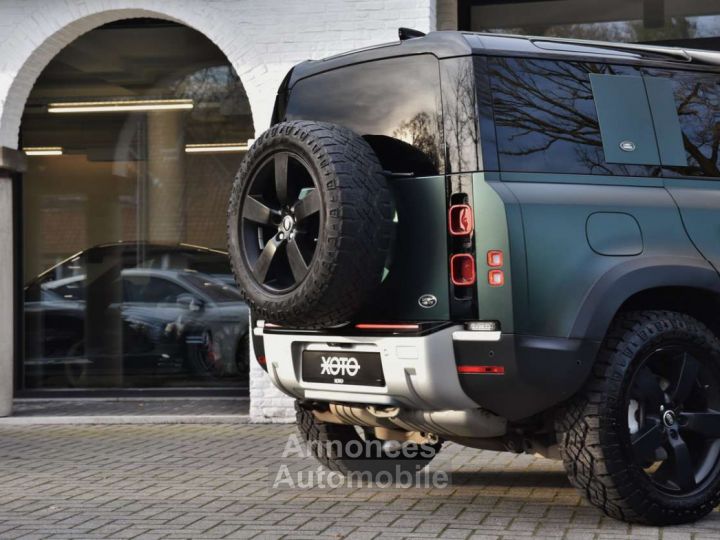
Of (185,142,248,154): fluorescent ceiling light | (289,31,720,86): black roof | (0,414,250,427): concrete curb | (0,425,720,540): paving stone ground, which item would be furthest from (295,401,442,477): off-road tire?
(185,142,248,154): fluorescent ceiling light

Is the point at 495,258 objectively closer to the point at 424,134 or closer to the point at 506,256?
the point at 506,256

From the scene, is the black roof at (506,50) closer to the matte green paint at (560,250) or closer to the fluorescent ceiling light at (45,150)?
the matte green paint at (560,250)

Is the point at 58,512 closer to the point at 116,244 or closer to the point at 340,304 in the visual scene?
the point at 340,304

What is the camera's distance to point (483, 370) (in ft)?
17.5

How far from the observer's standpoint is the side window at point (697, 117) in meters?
6.14

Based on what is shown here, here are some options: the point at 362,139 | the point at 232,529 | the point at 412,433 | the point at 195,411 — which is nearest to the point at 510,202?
the point at 362,139

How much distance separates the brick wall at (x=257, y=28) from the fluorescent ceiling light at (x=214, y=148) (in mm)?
1317

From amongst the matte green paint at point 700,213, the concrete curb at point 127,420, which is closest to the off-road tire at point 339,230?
the matte green paint at point 700,213

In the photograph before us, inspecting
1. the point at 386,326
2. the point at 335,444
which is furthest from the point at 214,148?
the point at 386,326

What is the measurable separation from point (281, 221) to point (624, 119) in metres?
1.68

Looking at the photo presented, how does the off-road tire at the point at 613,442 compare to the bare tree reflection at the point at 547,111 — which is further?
the bare tree reflection at the point at 547,111

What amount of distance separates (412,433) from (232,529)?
1.08 m

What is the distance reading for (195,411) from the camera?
10.8 metres

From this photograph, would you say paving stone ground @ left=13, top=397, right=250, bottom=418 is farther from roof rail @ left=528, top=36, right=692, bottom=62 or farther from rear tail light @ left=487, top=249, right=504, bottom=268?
rear tail light @ left=487, top=249, right=504, bottom=268
